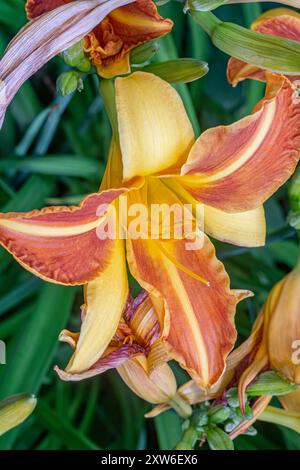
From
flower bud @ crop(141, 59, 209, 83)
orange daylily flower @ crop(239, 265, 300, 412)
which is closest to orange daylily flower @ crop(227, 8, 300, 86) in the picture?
flower bud @ crop(141, 59, 209, 83)

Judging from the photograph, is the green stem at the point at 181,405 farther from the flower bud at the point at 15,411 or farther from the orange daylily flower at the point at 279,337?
the flower bud at the point at 15,411

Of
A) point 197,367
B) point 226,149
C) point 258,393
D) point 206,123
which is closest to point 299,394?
point 258,393

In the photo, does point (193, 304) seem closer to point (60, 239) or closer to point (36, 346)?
point (60, 239)

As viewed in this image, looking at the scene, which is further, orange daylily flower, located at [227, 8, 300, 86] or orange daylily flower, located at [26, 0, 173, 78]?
orange daylily flower, located at [227, 8, 300, 86]

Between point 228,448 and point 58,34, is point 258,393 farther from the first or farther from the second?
point 58,34

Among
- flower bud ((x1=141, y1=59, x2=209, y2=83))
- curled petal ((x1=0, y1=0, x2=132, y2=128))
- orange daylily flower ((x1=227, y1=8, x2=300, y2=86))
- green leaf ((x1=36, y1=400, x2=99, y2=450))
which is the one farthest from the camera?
green leaf ((x1=36, y1=400, x2=99, y2=450))

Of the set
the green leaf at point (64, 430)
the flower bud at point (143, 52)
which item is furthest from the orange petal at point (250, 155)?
the green leaf at point (64, 430)

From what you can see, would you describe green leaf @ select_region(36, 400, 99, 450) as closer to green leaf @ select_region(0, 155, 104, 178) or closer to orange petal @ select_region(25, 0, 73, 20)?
green leaf @ select_region(0, 155, 104, 178)
